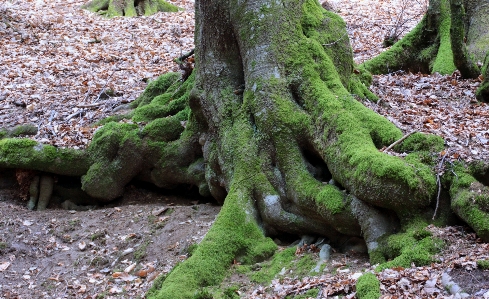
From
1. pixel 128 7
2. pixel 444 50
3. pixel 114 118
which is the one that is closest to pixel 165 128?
pixel 114 118

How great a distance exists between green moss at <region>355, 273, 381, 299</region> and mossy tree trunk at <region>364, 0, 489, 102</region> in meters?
6.47

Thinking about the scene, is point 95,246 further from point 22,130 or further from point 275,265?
point 22,130

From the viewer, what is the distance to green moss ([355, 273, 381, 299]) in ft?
11.8

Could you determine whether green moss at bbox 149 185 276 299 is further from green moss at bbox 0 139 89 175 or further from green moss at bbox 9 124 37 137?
green moss at bbox 9 124 37 137

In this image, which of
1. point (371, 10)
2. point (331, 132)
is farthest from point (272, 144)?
point (371, 10)

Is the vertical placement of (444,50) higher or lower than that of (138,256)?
higher

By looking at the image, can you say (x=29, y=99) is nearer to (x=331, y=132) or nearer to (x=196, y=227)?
(x=196, y=227)

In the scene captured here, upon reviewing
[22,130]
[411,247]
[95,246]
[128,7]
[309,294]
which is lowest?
[95,246]

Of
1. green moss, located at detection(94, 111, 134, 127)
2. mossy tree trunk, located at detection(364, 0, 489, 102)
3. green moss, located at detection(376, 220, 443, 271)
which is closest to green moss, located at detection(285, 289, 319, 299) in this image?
green moss, located at detection(376, 220, 443, 271)

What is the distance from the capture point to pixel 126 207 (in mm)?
7527

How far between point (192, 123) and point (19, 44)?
7.78m

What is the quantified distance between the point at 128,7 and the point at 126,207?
10.5 meters

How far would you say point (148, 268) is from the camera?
5.76 meters

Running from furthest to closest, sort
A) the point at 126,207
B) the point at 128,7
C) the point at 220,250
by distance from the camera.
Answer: the point at 128,7 < the point at 126,207 < the point at 220,250
